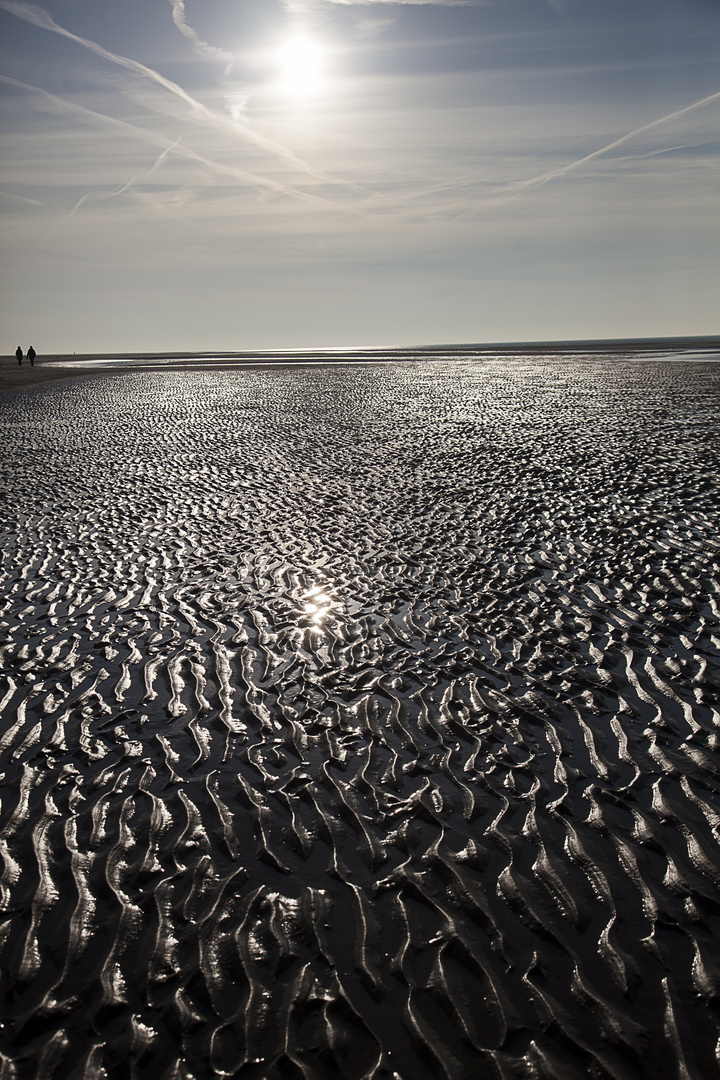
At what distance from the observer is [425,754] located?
823 cm

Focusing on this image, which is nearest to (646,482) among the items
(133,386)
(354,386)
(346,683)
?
(346,683)

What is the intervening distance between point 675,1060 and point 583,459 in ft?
73.5

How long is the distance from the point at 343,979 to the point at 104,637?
763cm

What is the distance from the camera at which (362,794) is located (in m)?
7.54

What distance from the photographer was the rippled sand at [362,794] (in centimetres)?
496

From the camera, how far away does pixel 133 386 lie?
6169 centimetres

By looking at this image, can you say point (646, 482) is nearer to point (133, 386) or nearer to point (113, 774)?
point (113, 774)

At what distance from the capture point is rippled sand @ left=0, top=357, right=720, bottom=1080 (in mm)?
4965

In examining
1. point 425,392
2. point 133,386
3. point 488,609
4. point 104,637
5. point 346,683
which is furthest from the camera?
point 133,386

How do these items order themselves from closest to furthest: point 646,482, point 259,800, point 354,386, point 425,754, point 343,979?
point 343,979
point 259,800
point 425,754
point 646,482
point 354,386

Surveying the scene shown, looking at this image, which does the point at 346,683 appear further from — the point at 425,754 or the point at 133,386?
the point at 133,386

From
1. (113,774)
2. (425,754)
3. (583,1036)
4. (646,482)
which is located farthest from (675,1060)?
(646,482)

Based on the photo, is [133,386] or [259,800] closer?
[259,800]

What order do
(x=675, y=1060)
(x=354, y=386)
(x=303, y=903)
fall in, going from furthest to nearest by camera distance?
1. (x=354, y=386)
2. (x=303, y=903)
3. (x=675, y=1060)
